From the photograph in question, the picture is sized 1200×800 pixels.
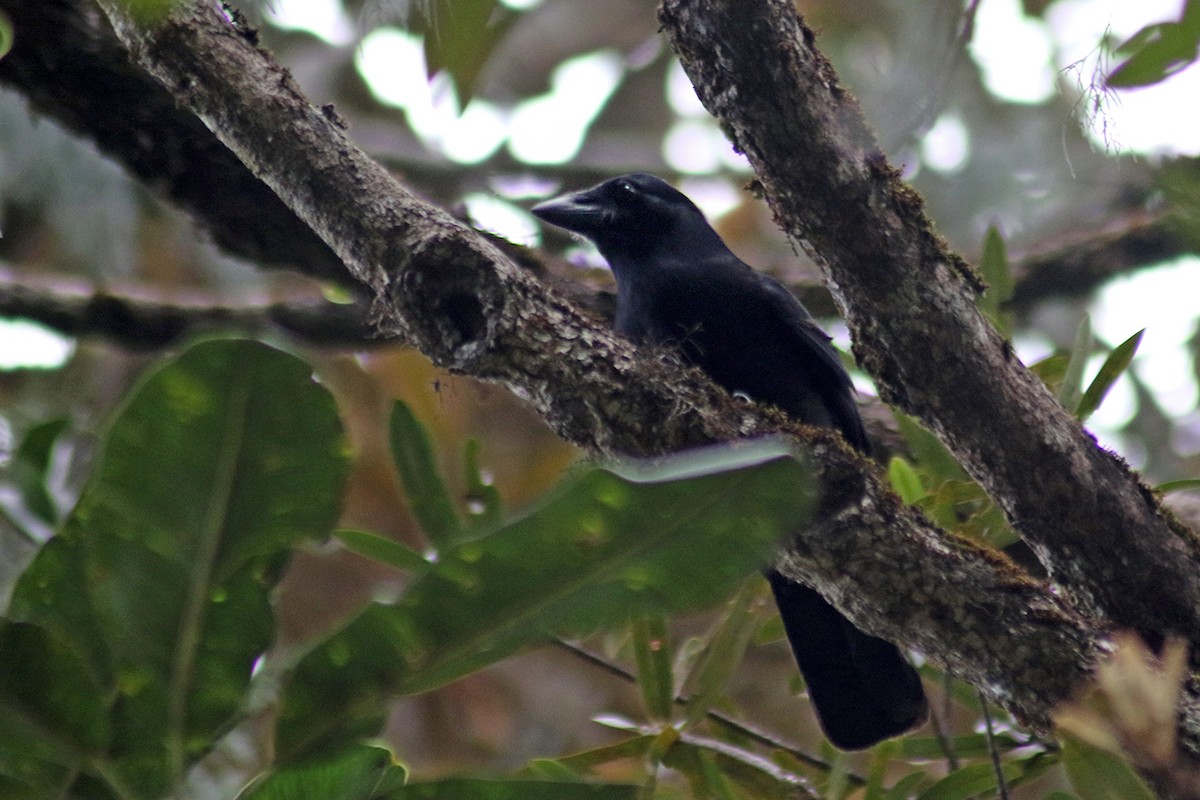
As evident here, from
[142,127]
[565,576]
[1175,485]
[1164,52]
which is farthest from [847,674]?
[142,127]

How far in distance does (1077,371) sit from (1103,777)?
102 centimetres

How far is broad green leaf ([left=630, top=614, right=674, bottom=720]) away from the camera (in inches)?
96.5

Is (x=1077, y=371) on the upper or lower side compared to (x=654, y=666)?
upper

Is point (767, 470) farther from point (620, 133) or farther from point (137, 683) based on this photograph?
point (620, 133)

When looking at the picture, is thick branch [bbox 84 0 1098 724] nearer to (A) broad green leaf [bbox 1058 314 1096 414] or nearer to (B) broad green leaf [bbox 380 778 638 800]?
(B) broad green leaf [bbox 380 778 638 800]

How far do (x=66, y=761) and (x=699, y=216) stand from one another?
2539 millimetres

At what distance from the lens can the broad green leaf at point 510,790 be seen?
1.32 metres

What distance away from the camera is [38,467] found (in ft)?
7.38

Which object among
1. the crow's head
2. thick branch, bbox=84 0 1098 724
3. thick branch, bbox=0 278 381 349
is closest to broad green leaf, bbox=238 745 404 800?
thick branch, bbox=84 0 1098 724

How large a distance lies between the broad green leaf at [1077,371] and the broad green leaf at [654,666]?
89 cm

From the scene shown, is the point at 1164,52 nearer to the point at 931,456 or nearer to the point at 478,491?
the point at 931,456

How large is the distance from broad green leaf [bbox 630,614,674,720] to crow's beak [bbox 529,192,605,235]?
1285 mm

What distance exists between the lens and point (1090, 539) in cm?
183

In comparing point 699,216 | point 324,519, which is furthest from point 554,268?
point 324,519
